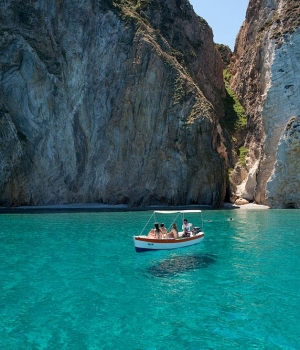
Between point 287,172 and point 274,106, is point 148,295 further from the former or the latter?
point 274,106

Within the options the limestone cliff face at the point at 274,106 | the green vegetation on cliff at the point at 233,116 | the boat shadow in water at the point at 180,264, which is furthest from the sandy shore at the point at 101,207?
the boat shadow in water at the point at 180,264

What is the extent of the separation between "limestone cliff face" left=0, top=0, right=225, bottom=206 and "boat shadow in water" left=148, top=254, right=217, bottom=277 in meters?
37.3

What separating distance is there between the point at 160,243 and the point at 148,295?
8.51 meters

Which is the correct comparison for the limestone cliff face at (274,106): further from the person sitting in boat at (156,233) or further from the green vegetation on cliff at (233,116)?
the person sitting in boat at (156,233)

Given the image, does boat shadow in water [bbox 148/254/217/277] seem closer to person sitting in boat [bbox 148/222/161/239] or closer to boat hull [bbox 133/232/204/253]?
boat hull [bbox 133/232/204/253]

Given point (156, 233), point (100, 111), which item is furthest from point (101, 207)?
point (156, 233)

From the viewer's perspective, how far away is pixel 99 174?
60.5m

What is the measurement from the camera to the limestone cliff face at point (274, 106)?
53.6 metres

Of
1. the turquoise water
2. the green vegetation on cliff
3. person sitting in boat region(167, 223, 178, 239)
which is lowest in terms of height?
the turquoise water

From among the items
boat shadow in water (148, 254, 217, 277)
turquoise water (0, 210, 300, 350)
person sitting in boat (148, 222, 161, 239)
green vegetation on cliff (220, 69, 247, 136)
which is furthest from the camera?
green vegetation on cliff (220, 69, 247, 136)

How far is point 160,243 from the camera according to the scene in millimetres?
22656

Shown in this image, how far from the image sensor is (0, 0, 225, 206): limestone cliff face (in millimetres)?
58875

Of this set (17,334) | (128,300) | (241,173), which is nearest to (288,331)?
(128,300)

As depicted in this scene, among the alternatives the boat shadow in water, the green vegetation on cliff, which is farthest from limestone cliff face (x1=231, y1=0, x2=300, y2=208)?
the boat shadow in water
